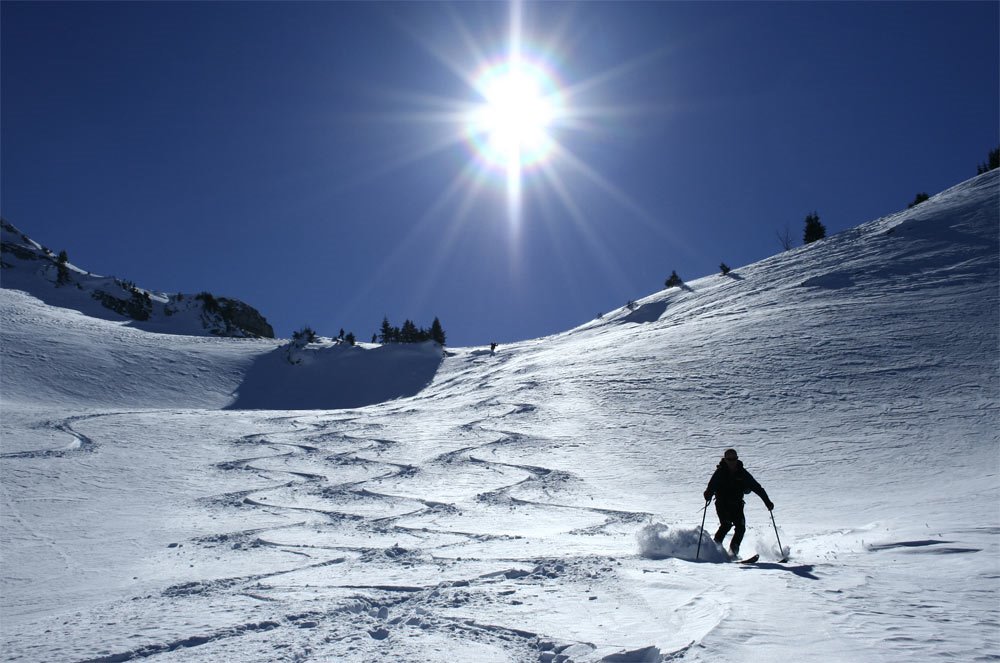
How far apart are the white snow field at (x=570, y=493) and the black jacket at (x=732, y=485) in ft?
2.11

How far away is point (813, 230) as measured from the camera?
51438 mm

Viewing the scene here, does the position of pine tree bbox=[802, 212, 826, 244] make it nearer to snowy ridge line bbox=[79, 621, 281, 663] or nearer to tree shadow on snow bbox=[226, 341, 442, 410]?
tree shadow on snow bbox=[226, 341, 442, 410]

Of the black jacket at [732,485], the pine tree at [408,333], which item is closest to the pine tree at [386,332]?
the pine tree at [408,333]

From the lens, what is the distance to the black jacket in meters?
9.22

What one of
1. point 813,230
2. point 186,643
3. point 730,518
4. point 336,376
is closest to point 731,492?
point 730,518

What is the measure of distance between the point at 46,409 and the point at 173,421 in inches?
212

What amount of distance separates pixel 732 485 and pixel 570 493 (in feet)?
17.6

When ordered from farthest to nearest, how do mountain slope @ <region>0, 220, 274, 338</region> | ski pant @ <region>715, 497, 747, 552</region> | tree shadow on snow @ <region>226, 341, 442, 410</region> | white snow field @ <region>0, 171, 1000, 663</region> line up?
1. mountain slope @ <region>0, 220, 274, 338</region>
2. tree shadow on snow @ <region>226, 341, 442, 410</region>
3. ski pant @ <region>715, 497, 747, 552</region>
4. white snow field @ <region>0, 171, 1000, 663</region>

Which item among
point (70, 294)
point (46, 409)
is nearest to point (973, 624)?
point (46, 409)

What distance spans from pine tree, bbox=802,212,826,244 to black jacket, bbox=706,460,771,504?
4799cm

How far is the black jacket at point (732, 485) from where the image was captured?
922 centimetres

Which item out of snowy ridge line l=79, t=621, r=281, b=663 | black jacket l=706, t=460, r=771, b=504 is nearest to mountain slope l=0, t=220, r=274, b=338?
snowy ridge line l=79, t=621, r=281, b=663

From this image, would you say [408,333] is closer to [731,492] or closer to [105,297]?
[105,297]

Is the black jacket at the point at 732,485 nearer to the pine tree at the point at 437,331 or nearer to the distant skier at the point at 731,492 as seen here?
the distant skier at the point at 731,492
